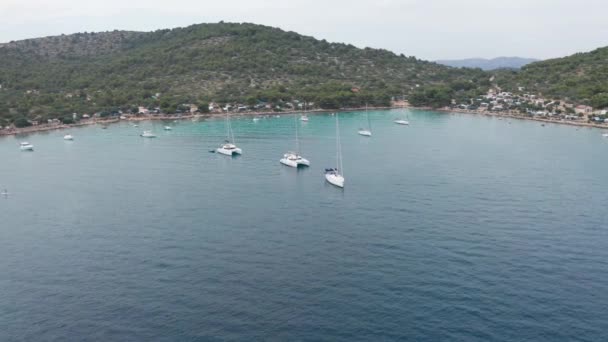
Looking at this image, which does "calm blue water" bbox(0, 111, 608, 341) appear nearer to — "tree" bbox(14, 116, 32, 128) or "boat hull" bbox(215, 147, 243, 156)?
"boat hull" bbox(215, 147, 243, 156)

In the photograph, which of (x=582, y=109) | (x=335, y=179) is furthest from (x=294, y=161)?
(x=582, y=109)

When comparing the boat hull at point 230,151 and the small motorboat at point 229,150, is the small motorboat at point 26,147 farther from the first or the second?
the boat hull at point 230,151

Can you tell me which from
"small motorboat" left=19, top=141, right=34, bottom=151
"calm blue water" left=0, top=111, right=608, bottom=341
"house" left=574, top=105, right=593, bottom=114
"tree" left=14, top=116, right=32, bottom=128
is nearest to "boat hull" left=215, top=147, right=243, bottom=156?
"calm blue water" left=0, top=111, right=608, bottom=341

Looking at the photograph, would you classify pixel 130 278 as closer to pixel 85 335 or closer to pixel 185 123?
pixel 85 335

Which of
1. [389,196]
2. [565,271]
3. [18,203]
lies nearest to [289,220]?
[389,196]

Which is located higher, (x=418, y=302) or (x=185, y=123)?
(x=185, y=123)

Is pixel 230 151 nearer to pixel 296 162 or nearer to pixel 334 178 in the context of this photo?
pixel 296 162

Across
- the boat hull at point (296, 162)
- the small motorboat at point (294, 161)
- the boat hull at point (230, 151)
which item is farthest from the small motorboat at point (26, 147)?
the boat hull at point (296, 162)
